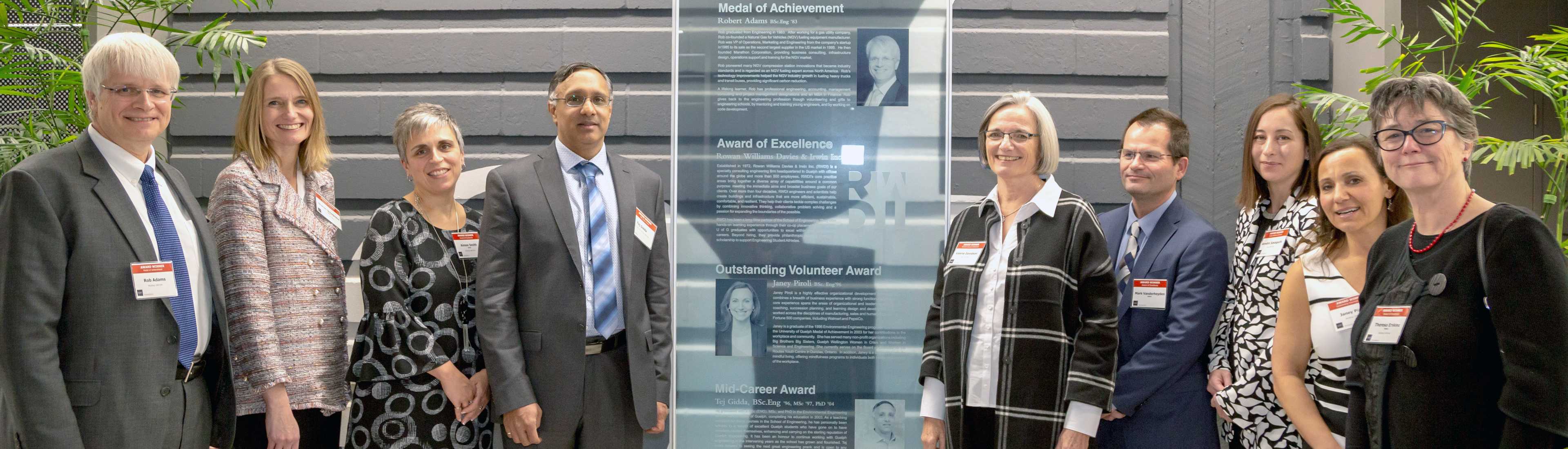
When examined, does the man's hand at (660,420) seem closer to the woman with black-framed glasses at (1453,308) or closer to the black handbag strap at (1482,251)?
the woman with black-framed glasses at (1453,308)

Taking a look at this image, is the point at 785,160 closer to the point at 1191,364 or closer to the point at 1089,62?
the point at 1191,364

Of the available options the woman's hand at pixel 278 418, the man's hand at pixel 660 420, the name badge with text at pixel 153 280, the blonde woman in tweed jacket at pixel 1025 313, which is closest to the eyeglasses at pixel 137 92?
the name badge with text at pixel 153 280

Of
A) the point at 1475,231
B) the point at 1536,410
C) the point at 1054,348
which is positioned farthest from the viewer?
the point at 1054,348

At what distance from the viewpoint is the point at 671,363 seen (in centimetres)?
259

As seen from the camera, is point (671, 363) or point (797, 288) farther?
point (797, 288)

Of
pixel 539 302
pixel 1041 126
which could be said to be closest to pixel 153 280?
pixel 539 302

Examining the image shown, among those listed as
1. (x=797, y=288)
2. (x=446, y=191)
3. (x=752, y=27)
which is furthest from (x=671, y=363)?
(x=752, y=27)

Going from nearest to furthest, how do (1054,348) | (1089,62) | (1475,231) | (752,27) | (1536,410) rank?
(1536,410), (1475,231), (1054,348), (752,27), (1089,62)

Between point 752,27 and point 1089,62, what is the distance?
160 centimetres

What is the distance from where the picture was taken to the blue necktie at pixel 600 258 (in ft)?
7.96

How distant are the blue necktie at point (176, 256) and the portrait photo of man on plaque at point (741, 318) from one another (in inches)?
53.7

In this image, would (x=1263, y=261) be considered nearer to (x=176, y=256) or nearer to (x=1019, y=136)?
(x=1019, y=136)

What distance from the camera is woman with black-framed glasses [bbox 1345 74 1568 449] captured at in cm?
154

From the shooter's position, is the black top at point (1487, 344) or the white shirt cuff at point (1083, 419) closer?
the black top at point (1487, 344)
